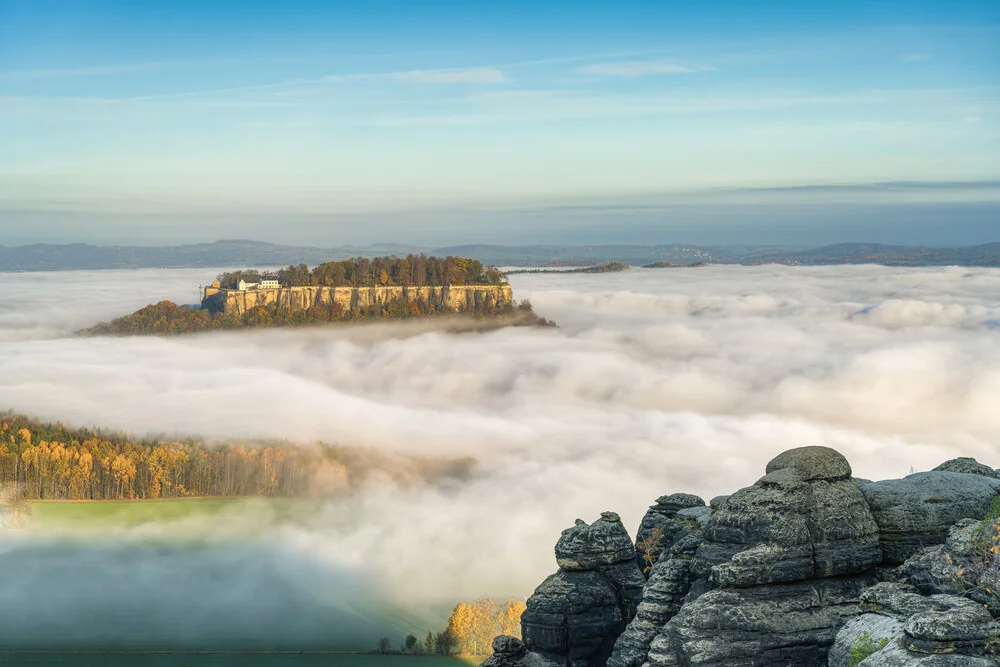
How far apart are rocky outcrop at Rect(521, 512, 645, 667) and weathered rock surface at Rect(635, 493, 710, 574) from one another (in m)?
1.33

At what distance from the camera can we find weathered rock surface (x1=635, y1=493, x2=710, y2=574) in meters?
39.1

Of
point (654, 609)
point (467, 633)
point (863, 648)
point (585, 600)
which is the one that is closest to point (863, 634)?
point (863, 648)

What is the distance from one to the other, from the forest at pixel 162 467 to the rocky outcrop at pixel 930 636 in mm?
121135

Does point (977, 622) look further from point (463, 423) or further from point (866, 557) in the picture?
point (463, 423)

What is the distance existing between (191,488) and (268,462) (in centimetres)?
1480

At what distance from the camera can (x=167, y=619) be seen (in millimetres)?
86688

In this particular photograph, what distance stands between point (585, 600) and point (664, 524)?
5.29 m

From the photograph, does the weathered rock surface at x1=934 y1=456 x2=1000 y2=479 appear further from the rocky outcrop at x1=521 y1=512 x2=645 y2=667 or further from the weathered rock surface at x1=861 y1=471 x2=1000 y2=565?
the rocky outcrop at x1=521 y1=512 x2=645 y2=667

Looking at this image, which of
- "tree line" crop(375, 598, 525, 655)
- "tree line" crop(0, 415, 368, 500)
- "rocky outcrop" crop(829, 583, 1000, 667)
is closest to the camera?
"rocky outcrop" crop(829, 583, 1000, 667)

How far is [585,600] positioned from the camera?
1441 inches

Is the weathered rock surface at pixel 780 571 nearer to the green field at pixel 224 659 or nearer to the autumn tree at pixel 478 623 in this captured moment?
the autumn tree at pixel 478 623

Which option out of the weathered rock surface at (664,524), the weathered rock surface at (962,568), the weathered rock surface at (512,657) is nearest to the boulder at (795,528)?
the weathered rock surface at (962,568)

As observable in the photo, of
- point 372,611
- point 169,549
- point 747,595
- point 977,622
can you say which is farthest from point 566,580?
point 169,549

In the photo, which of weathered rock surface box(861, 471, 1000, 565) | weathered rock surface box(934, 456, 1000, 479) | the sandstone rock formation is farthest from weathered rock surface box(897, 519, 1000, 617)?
weathered rock surface box(934, 456, 1000, 479)
